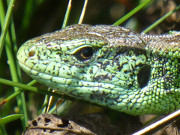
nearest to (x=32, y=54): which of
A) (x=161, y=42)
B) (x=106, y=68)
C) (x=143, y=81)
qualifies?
(x=106, y=68)

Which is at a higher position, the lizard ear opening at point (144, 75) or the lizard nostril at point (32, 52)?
the lizard nostril at point (32, 52)

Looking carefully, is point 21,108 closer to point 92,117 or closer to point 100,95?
point 92,117

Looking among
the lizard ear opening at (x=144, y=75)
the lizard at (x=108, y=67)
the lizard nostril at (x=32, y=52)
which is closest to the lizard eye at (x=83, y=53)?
the lizard at (x=108, y=67)

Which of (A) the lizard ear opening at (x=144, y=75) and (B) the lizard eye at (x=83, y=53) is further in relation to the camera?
(A) the lizard ear opening at (x=144, y=75)

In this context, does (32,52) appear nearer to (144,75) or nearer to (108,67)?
(108,67)

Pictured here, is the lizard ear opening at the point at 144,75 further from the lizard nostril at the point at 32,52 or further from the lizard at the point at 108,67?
the lizard nostril at the point at 32,52

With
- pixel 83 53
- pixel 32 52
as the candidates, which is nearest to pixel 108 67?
pixel 83 53

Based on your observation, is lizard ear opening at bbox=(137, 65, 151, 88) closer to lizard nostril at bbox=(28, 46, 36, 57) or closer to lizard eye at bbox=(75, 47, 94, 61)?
lizard eye at bbox=(75, 47, 94, 61)

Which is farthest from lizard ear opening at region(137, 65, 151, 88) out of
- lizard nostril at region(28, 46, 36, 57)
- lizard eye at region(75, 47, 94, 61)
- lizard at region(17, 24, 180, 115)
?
lizard nostril at region(28, 46, 36, 57)
